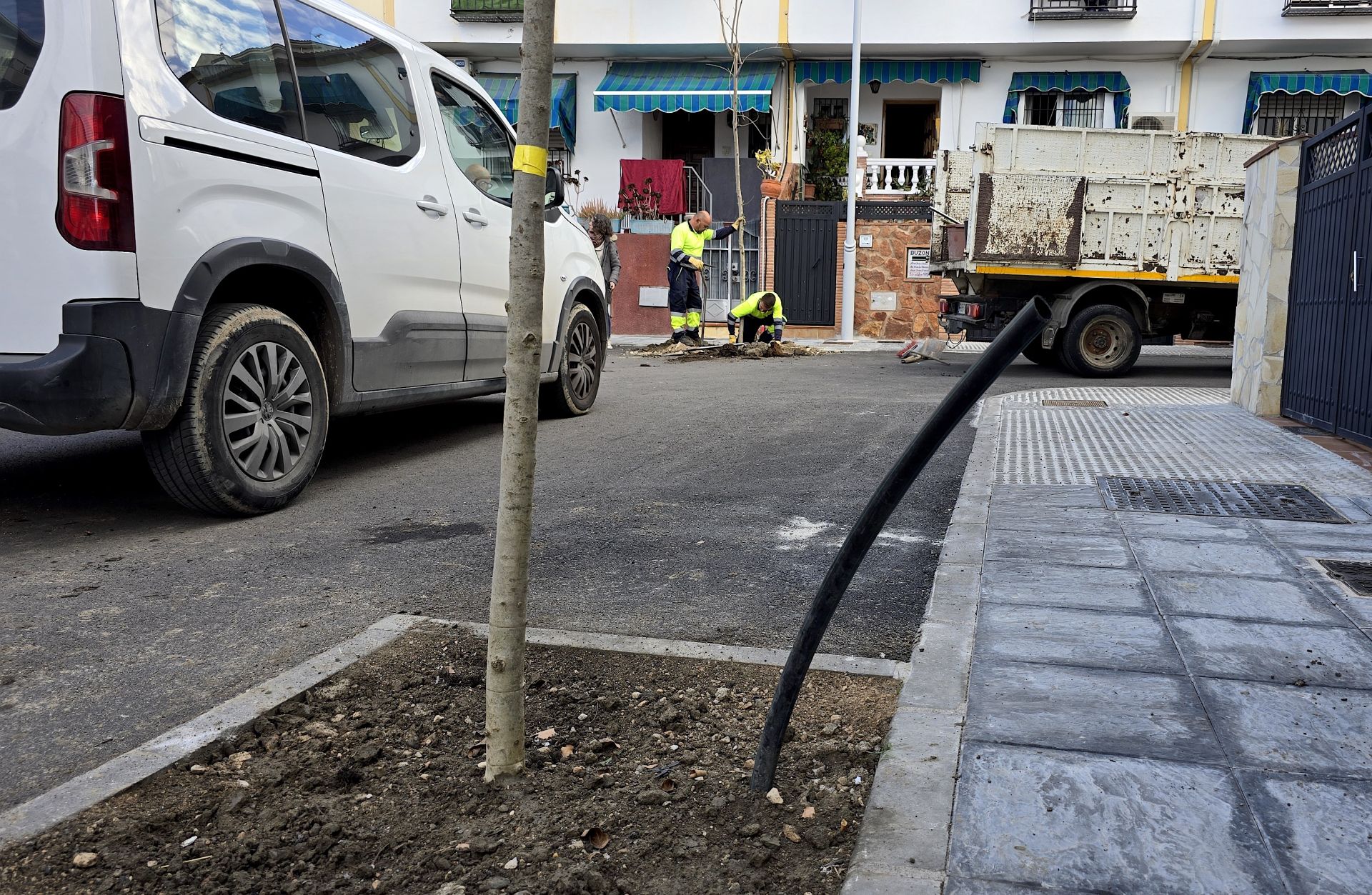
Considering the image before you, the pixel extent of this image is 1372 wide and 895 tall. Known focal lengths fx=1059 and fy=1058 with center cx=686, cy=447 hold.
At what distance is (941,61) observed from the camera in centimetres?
2225

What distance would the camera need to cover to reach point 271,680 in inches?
102

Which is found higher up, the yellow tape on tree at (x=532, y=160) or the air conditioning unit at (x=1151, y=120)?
the air conditioning unit at (x=1151, y=120)

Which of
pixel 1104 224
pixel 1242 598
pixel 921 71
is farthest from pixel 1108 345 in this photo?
pixel 921 71

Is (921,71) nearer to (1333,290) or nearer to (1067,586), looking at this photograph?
(1333,290)

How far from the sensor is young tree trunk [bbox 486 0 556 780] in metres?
2.04

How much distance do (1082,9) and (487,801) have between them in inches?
892

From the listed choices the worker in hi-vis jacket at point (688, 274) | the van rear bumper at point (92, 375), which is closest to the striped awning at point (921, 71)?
the worker in hi-vis jacket at point (688, 274)

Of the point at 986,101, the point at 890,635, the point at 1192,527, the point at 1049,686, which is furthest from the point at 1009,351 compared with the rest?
the point at 986,101

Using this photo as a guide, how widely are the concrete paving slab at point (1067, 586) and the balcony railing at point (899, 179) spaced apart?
60.4 feet

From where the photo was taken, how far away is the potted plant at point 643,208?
68.4 ft

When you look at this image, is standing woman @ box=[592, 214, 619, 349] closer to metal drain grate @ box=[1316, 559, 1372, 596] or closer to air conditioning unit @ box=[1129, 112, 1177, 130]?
metal drain grate @ box=[1316, 559, 1372, 596]

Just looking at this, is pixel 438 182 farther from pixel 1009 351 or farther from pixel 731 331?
pixel 731 331

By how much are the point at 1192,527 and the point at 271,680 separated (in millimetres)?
3390

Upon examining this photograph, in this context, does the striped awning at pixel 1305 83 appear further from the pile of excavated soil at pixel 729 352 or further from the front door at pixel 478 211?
the front door at pixel 478 211
